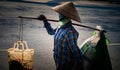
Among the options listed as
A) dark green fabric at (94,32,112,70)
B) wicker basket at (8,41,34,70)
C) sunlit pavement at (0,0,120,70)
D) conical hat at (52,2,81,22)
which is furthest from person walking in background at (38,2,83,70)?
sunlit pavement at (0,0,120,70)

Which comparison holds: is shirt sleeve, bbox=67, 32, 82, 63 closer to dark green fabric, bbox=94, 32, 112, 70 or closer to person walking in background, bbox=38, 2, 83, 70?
person walking in background, bbox=38, 2, 83, 70

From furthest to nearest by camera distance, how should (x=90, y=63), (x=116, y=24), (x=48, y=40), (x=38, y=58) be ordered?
(x=116, y=24)
(x=48, y=40)
(x=38, y=58)
(x=90, y=63)

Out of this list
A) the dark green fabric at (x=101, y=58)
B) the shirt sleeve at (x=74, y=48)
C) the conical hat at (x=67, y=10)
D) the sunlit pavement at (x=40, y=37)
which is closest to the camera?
the shirt sleeve at (x=74, y=48)

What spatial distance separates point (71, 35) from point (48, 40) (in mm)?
7463

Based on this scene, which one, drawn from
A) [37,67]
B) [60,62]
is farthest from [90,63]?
[37,67]

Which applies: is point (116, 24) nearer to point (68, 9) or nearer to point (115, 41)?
point (115, 41)

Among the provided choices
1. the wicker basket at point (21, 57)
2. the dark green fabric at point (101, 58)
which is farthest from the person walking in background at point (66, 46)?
the wicker basket at point (21, 57)

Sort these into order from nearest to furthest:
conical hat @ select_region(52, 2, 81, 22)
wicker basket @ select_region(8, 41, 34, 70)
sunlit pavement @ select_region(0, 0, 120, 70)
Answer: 1. conical hat @ select_region(52, 2, 81, 22)
2. wicker basket @ select_region(8, 41, 34, 70)
3. sunlit pavement @ select_region(0, 0, 120, 70)

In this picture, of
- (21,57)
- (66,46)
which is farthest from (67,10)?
(21,57)

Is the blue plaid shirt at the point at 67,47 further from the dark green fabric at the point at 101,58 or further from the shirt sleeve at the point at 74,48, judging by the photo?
the dark green fabric at the point at 101,58

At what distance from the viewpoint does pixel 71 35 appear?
5.29 m

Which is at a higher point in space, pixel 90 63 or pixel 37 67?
pixel 90 63

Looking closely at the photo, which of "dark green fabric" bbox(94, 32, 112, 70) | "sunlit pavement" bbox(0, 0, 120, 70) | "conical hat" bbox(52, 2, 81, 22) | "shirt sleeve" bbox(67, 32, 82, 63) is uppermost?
"conical hat" bbox(52, 2, 81, 22)

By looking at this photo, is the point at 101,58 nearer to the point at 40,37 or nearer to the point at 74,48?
the point at 74,48
